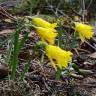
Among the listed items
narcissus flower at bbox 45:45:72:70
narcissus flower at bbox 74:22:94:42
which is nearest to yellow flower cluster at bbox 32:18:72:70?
narcissus flower at bbox 45:45:72:70

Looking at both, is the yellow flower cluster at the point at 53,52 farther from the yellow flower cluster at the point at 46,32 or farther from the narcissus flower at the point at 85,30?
the narcissus flower at the point at 85,30

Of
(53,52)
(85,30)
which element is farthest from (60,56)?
(85,30)

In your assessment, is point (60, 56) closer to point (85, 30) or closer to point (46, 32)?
point (46, 32)

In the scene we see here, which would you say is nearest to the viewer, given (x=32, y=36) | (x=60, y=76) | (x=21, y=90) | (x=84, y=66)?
(x=21, y=90)

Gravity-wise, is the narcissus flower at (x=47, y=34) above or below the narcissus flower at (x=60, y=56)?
above

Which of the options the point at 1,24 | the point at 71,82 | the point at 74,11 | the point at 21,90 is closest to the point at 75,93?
the point at 71,82

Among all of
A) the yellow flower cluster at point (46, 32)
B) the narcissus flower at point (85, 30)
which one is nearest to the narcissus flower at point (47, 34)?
the yellow flower cluster at point (46, 32)

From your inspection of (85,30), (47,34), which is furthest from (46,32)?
(85,30)

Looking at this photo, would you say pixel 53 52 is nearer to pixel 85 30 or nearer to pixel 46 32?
pixel 46 32

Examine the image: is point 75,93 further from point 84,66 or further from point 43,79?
point 84,66

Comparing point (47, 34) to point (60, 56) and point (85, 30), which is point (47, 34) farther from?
point (85, 30)

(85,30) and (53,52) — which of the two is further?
(85,30)
